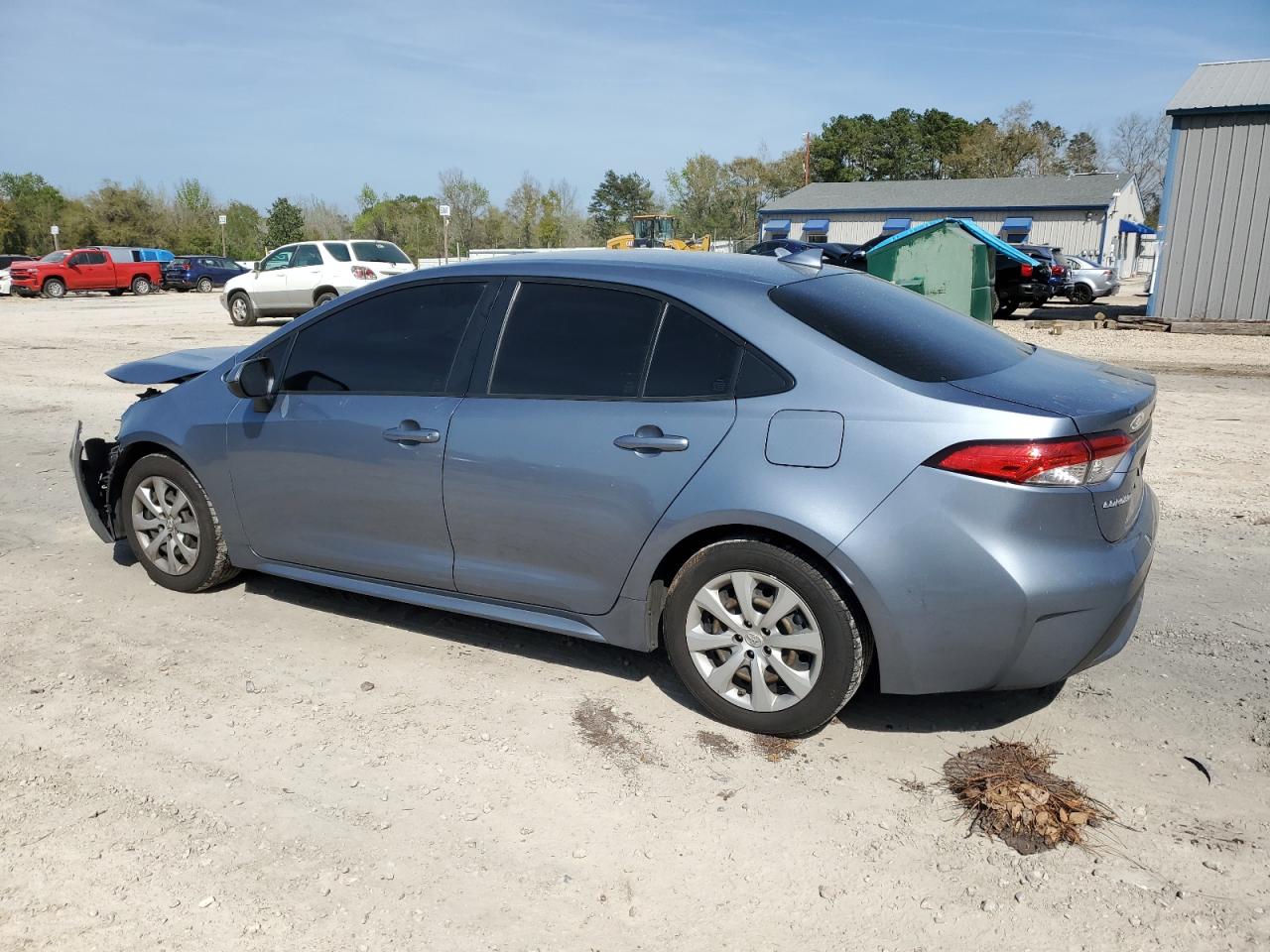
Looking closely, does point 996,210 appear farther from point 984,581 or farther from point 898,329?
point 984,581

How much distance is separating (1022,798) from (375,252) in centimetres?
1903

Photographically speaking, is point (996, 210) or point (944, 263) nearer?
point (944, 263)

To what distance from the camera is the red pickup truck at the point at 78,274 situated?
3422 centimetres

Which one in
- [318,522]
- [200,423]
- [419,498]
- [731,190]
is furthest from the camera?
[731,190]

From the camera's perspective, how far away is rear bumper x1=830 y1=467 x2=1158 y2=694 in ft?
10.3

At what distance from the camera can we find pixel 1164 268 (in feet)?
60.2

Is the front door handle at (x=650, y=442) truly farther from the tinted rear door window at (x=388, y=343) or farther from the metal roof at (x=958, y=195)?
the metal roof at (x=958, y=195)

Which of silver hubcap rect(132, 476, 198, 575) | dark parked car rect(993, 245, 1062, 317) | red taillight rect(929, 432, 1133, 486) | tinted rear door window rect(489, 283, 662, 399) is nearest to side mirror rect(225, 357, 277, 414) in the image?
silver hubcap rect(132, 476, 198, 575)

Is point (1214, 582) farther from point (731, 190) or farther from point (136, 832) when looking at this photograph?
point (731, 190)

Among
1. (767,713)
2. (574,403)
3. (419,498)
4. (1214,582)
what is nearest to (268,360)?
(419,498)

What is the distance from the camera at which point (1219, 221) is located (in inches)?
699

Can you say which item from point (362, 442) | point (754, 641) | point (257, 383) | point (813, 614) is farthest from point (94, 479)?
point (813, 614)

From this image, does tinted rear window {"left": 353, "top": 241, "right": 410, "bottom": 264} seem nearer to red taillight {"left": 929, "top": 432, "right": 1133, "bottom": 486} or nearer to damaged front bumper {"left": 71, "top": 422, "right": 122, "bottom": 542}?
damaged front bumper {"left": 71, "top": 422, "right": 122, "bottom": 542}

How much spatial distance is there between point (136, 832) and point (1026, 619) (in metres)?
2.78
